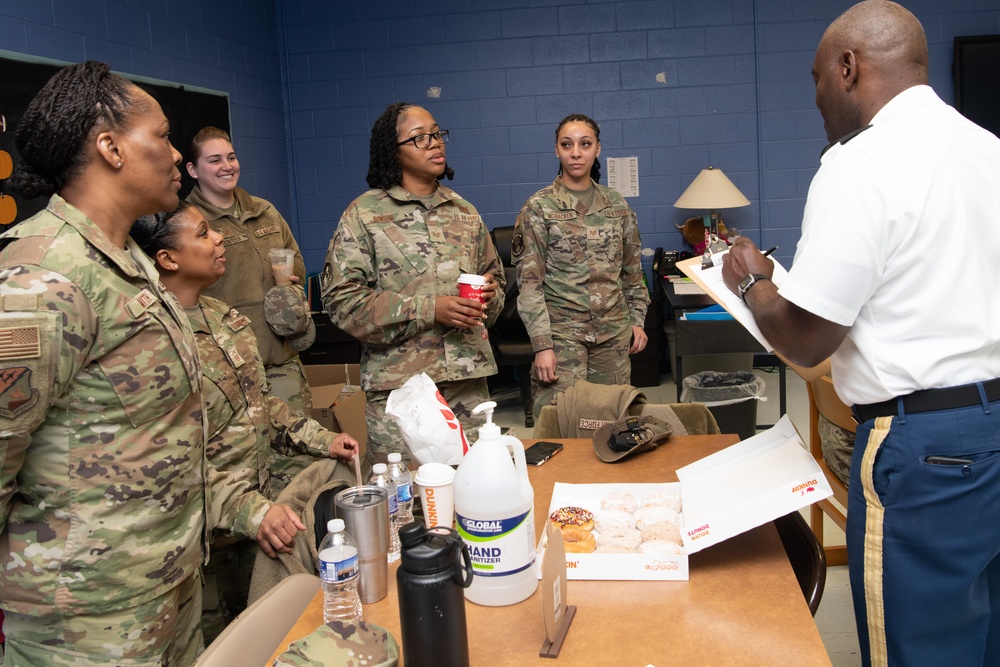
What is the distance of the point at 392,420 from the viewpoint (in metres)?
2.75

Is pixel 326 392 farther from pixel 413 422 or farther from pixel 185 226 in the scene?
pixel 413 422

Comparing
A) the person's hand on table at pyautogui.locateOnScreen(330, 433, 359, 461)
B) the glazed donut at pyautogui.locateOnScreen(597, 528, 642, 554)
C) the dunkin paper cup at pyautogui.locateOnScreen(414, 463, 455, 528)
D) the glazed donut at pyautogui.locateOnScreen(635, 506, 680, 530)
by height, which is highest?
the dunkin paper cup at pyautogui.locateOnScreen(414, 463, 455, 528)

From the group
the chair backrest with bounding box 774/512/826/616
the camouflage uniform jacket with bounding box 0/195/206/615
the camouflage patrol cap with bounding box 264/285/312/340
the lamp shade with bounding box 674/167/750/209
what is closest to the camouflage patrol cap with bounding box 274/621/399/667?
the camouflage uniform jacket with bounding box 0/195/206/615

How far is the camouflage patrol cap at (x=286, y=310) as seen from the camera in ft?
10.5

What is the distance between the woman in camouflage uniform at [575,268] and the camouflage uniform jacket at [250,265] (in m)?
1.01

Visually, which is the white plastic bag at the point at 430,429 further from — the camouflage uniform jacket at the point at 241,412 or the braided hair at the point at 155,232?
the braided hair at the point at 155,232

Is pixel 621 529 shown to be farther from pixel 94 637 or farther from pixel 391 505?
pixel 94 637

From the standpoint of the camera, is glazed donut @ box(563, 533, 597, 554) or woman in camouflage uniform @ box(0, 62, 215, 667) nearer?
woman in camouflage uniform @ box(0, 62, 215, 667)

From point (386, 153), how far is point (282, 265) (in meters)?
0.70

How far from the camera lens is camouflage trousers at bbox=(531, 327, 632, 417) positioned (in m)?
3.49

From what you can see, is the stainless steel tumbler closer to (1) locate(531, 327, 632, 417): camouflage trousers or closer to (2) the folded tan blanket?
(2) the folded tan blanket

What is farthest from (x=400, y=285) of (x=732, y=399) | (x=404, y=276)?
(x=732, y=399)

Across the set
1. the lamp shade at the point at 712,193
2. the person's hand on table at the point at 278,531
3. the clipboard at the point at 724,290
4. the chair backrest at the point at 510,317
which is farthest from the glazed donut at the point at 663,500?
the lamp shade at the point at 712,193

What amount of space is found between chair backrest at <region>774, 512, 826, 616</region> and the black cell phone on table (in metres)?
0.59
